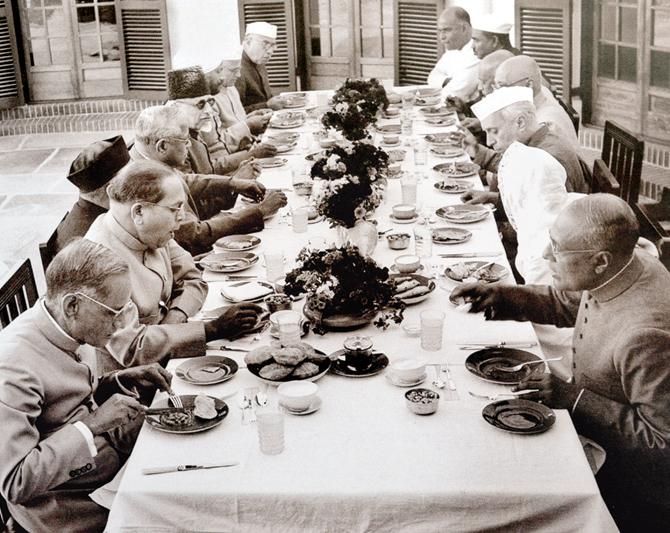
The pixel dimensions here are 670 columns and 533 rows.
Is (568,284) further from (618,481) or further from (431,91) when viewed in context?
(431,91)

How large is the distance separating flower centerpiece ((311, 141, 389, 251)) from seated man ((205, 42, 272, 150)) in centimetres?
299

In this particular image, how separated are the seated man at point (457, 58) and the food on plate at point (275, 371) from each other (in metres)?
4.66

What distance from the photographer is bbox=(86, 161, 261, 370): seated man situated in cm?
329

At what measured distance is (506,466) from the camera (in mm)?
2461

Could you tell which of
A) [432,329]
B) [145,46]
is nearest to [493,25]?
[145,46]

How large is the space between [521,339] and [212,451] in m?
1.17

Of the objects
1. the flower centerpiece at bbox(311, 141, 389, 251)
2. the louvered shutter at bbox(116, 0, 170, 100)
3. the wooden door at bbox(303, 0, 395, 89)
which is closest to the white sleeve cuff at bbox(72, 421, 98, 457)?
the flower centerpiece at bbox(311, 141, 389, 251)

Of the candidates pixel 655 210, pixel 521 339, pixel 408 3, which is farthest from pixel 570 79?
pixel 521 339

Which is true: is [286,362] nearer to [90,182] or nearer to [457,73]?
[90,182]

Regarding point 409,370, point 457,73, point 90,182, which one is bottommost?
point 409,370

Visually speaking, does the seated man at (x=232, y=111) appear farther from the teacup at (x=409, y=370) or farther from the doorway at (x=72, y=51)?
the teacup at (x=409, y=370)

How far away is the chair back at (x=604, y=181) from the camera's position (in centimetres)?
445

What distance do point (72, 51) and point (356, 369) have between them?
7539 mm

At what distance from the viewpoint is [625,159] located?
5.12 metres
